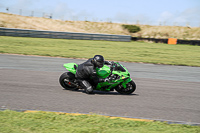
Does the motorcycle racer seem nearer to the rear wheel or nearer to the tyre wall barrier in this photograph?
the rear wheel

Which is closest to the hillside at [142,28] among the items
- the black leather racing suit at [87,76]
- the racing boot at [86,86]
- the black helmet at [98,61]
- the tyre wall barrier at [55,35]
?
the tyre wall barrier at [55,35]

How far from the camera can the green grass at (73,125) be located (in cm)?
431

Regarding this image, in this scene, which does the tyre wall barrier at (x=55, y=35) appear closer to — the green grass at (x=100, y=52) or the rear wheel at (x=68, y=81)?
the green grass at (x=100, y=52)

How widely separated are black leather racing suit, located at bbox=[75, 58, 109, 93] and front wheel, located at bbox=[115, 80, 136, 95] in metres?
0.65

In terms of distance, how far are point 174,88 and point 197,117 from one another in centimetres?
352

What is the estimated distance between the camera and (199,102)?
24.6 feet

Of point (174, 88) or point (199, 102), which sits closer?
point (199, 102)

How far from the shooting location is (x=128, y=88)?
26.0ft

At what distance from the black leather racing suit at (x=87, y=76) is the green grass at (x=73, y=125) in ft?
7.85

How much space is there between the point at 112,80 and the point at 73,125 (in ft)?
10.8

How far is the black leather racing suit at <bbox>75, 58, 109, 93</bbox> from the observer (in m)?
7.59

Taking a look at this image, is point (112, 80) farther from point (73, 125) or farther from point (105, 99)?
point (73, 125)

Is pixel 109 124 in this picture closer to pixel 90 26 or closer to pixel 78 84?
pixel 78 84

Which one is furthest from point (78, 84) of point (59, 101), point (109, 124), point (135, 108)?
point (109, 124)
